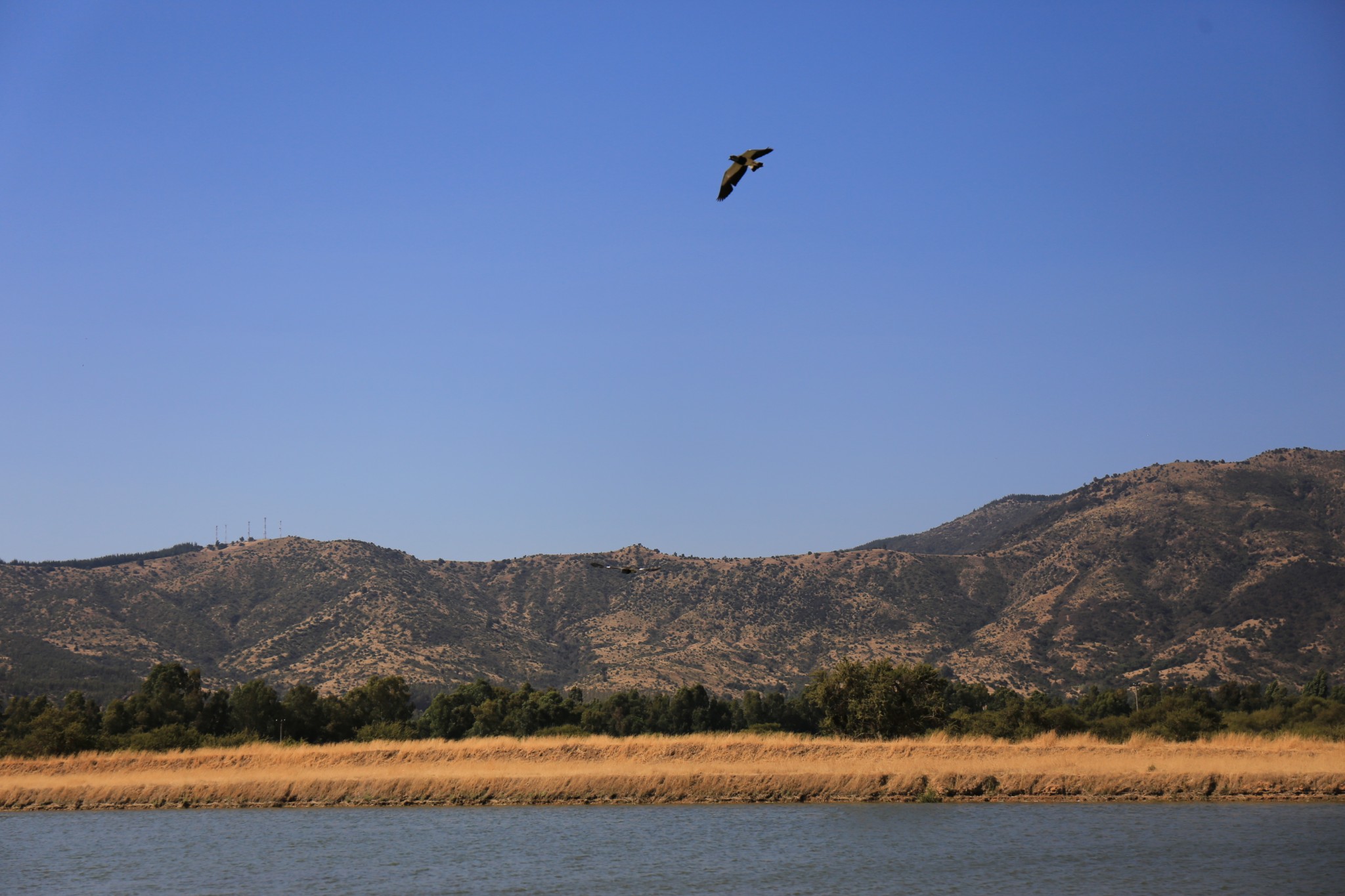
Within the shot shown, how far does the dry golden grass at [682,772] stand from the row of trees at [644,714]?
15.5ft

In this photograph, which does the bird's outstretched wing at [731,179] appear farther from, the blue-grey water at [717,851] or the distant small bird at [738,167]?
the blue-grey water at [717,851]

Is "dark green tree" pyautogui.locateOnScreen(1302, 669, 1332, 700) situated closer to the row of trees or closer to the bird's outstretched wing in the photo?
the row of trees

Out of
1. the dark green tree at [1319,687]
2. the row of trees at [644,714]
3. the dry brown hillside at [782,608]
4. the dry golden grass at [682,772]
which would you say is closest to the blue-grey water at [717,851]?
the dry golden grass at [682,772]

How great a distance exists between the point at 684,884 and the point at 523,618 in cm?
12659

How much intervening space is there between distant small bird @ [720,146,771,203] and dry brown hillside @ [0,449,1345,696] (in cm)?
10163

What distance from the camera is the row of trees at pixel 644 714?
5841 centimetres

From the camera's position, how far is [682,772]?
46.7 m

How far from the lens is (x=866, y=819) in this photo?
126 ft

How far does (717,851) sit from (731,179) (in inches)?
821

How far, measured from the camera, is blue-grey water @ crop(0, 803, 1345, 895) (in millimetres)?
28812

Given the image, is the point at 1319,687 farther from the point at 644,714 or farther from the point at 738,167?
the point at 738,167

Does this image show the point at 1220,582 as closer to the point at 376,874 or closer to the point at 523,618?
the point at 523,618

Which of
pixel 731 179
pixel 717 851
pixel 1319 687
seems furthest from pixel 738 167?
pixel 1319 687

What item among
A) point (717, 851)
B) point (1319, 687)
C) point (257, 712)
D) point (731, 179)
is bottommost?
point (1319, 687)
